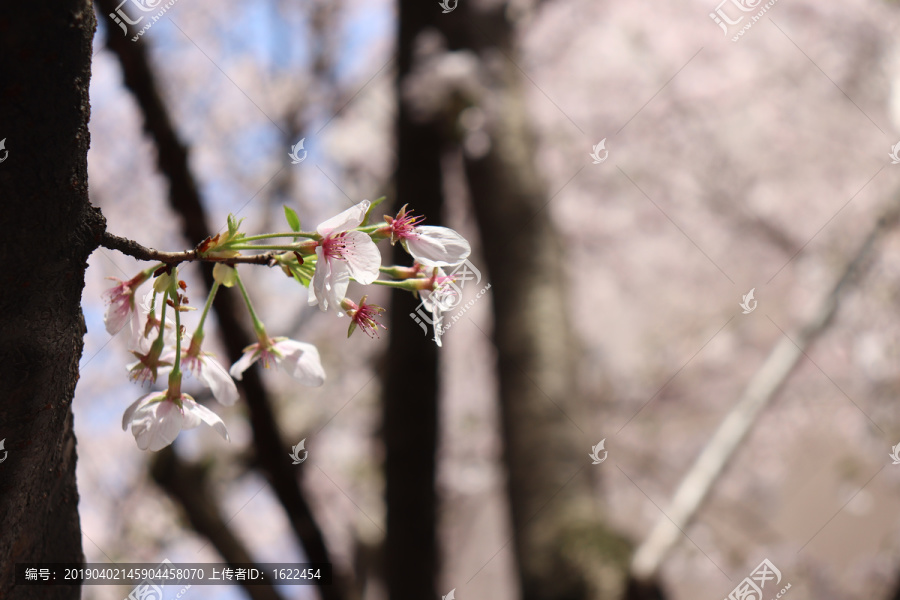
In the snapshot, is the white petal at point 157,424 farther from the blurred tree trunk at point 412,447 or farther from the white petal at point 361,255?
the blurred tree trunk at point 412,447

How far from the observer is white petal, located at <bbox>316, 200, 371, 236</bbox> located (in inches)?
23.0

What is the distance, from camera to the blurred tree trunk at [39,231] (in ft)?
1.51

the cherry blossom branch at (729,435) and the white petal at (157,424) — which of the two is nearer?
the white petal at (157,424)

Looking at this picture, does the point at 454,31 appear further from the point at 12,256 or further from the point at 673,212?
the point at 673,212

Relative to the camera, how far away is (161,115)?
64.4 inches

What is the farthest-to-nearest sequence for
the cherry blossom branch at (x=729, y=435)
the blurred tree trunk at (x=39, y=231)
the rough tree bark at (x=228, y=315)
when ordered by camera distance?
the cherry blossom branch at (x=729, y=435) → the rough tree bark at (x=228, y=315) → the blurred tree trunk at (x=39, y=231)

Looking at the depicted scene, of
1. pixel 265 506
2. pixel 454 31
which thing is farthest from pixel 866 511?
pixel 454 31

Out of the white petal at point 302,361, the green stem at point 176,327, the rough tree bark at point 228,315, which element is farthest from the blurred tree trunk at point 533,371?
the green stem at point 176,327

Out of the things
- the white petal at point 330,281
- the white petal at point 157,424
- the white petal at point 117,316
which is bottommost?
the white petal at point 330,281

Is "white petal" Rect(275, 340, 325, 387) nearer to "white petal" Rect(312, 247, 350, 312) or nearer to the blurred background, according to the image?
"white petal" Rect(312, 247, 350, 312)

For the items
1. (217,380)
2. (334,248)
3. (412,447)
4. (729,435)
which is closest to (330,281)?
(334,248)

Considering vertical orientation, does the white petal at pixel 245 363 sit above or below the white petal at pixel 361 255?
above

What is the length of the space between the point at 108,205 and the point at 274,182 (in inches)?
71.0

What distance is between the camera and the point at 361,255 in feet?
1.90
